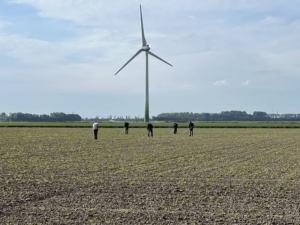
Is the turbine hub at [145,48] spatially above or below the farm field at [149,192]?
above

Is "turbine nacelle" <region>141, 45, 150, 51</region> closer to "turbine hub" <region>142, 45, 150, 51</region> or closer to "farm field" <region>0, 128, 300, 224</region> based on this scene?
"turbine hub" <region>142, 45, 150, 51</region>

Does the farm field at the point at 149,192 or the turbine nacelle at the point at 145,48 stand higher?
the turbine nacelle at the point at 145,48

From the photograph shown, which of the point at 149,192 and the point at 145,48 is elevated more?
the point at 145,48

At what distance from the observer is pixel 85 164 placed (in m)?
23.1

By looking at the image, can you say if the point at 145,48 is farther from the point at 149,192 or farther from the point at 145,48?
the point at 149,192

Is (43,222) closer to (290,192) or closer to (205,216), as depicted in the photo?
(205,216)

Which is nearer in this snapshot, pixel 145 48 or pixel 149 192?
pixel 149 192

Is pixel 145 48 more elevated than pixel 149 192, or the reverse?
pixel 145 48

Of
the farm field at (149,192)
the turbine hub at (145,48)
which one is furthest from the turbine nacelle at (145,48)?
the farm field at (149,192)

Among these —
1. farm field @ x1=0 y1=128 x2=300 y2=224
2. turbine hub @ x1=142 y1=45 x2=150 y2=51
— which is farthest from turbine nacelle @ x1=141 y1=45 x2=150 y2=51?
farm field @ x1=0 y1=128 x2=300 y2=224

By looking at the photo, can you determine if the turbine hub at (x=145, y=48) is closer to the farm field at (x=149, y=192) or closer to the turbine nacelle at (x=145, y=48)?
the turbine nacelle at (x=145, y=48)

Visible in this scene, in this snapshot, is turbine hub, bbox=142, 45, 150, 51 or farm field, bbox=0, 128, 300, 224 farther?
turbine hub, bbox=142, 45, 150, 51

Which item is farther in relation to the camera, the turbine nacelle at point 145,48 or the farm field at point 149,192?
the turbine nacelle at point 145,48

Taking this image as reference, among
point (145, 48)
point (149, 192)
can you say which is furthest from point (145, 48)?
point (149, 192)
